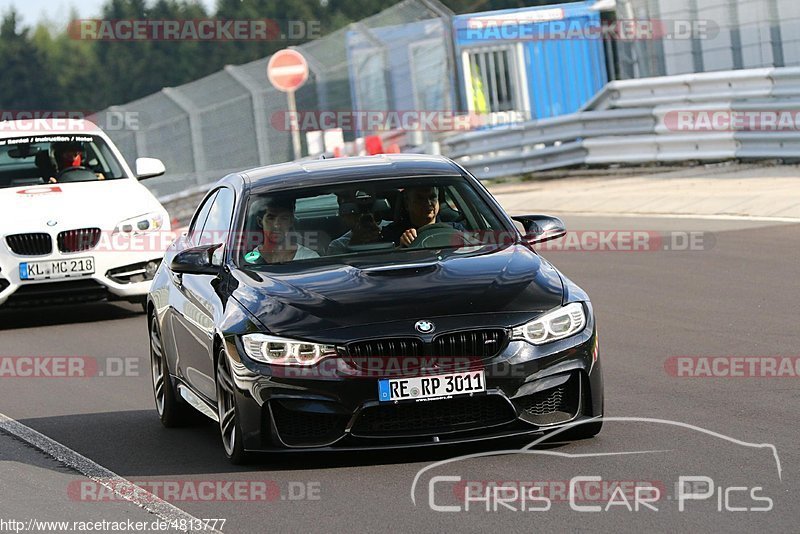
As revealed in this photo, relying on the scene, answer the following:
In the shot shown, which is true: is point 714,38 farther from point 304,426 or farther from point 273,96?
point 304,426

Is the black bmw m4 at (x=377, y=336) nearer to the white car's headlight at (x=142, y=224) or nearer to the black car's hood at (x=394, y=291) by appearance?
the black car's hood at (x=394, y=291)

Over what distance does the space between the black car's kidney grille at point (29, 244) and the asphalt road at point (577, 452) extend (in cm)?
101

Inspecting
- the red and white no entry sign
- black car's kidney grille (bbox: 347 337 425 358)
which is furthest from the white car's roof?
the red and white no entry sign

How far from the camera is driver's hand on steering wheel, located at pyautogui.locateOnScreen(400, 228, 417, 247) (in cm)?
827

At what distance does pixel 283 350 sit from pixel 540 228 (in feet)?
6.50

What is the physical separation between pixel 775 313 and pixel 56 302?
6117 mm

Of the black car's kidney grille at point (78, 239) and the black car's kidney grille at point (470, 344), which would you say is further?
the black car's kidney grille at point (78, 239)

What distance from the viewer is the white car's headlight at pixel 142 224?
46.3 feet

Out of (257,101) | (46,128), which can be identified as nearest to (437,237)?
(46,128)

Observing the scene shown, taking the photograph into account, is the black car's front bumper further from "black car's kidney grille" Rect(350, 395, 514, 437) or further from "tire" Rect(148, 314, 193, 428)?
"tire" Rect(148, 314, 193, 428)

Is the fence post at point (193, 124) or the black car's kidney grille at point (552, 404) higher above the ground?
the fence post at point (193, 124)

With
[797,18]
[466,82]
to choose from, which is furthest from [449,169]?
[466,82]

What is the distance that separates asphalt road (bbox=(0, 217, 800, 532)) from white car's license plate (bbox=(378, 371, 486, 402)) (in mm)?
338

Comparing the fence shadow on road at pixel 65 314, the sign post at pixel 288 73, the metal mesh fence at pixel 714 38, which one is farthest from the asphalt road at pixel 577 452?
the metal mesh fence at pixel 714 38
